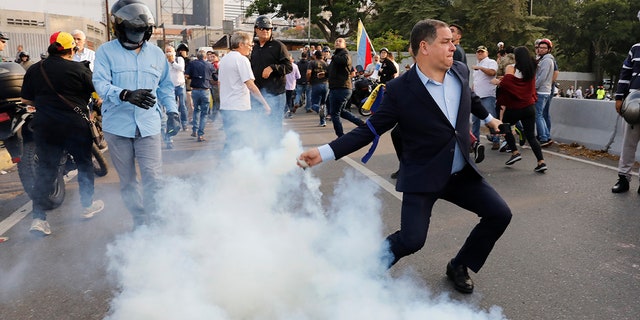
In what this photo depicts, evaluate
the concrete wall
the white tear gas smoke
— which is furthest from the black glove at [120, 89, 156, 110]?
the concrete wall

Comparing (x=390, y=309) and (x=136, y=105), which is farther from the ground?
(x=136, y=105)

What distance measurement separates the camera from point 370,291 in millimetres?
2941

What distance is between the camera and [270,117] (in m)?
6.70

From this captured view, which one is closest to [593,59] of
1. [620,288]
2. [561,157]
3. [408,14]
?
A: [408,14]

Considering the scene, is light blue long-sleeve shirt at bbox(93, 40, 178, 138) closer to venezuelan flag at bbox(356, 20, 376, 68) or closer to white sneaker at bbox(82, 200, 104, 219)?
white sneaker at bbox(82, 200, 104, 219)

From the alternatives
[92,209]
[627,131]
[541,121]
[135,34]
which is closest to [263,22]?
[135,34]

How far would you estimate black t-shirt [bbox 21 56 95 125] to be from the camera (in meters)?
4.55

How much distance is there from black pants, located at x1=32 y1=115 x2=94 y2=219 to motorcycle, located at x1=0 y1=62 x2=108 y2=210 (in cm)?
41

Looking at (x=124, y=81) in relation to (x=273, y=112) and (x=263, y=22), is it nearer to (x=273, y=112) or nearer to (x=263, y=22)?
(x=263, y=22)

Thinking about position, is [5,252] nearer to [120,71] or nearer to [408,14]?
[120,71]

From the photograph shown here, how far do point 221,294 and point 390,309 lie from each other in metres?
0.97

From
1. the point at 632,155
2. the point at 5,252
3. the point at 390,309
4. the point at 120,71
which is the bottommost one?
the point at 5,252

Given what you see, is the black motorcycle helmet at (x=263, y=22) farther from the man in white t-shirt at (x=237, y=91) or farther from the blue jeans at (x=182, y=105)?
the blue jeans at (x=182, y=105)

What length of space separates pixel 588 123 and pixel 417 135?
7311 mm
